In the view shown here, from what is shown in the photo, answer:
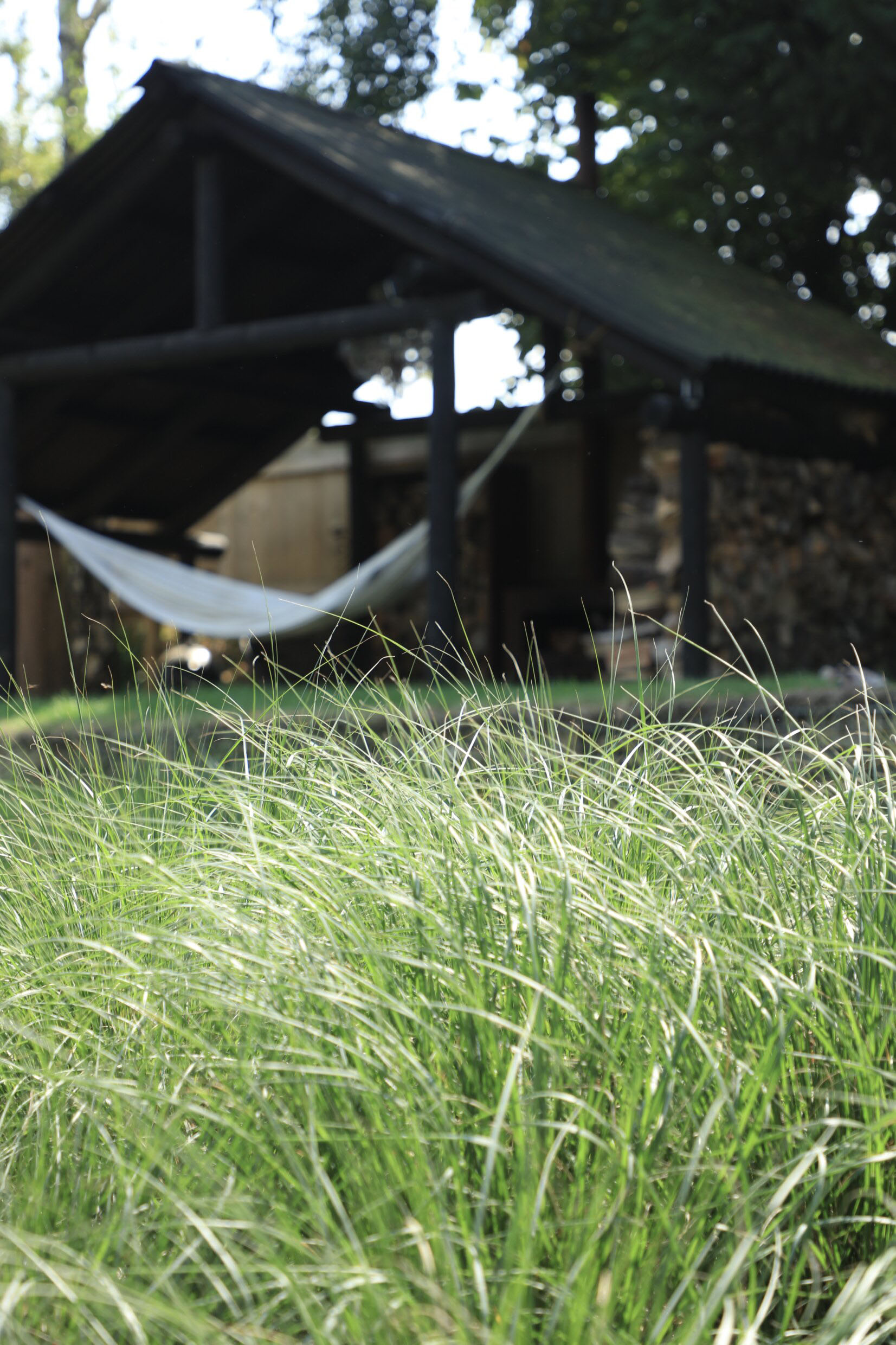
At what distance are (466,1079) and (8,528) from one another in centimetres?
645

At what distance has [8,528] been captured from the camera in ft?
24.1

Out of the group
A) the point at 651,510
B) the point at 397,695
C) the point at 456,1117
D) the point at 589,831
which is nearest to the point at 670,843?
the point at 589,831

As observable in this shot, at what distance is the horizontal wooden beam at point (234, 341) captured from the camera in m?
6.28

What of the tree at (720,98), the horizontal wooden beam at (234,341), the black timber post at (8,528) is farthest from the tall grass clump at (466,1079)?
the tree at (720,98)

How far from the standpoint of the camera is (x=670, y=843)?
1.77 metres

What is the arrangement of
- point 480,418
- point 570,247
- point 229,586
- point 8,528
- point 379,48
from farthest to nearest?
point 379,48 < point 480,418 < point 8,528 < point 570,247 < point 229,586

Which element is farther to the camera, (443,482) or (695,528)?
(443,482)

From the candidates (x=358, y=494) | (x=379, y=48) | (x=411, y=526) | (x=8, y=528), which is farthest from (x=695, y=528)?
(x=379, y=48)

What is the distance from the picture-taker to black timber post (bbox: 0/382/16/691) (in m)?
7.23

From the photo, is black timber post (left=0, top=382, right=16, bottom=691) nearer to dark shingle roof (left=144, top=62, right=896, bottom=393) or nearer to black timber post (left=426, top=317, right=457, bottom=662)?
dark shingle roof (left=144, top=62, right=896, bottom=393)

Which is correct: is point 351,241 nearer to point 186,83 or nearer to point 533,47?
point 186,83

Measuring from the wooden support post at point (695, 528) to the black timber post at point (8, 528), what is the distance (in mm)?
3452

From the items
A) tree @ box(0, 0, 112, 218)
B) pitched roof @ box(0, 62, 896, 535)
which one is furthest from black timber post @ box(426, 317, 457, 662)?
tree @ box(0, 0, 112, 218)

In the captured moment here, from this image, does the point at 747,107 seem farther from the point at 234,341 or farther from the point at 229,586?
the point at 229,586
